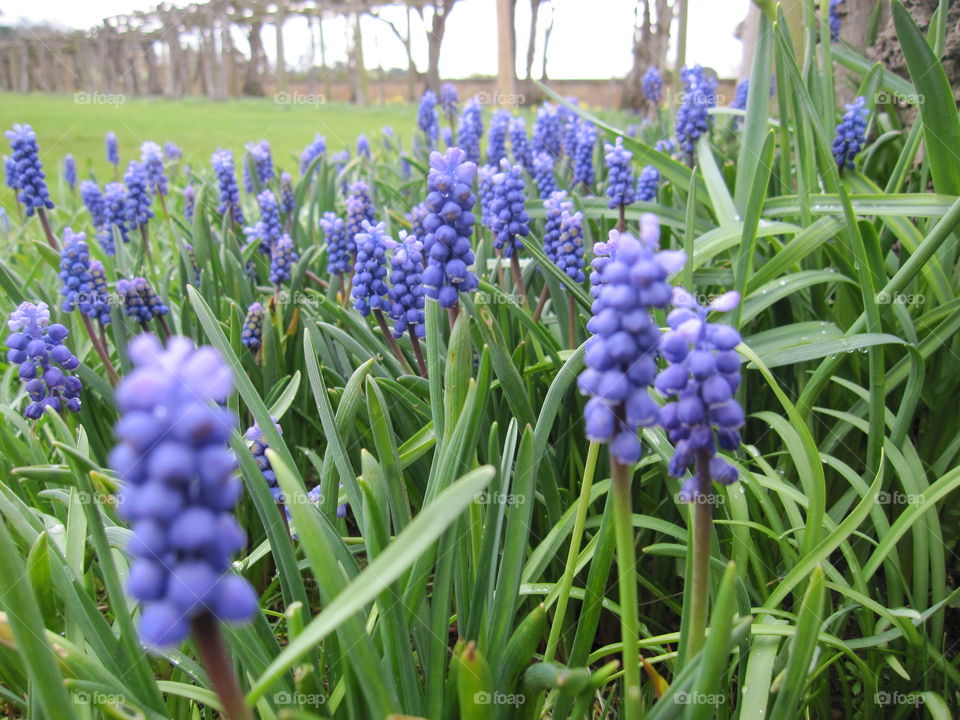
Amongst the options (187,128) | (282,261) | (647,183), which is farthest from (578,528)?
(187,128)

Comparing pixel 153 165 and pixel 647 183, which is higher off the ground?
pixel 153 165

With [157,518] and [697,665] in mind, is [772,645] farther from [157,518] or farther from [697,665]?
[157,518]

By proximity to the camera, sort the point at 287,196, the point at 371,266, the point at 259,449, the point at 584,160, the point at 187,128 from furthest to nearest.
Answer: the point at 187,128
the point at 584,160
the point at 287,196
the point at 371,266
the point at 259,449

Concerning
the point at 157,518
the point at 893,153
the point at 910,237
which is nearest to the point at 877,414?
the point at 910,237

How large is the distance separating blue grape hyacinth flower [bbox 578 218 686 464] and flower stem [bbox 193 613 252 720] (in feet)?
1.83

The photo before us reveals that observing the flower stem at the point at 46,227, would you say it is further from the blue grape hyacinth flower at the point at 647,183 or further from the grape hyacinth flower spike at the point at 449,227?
the blue grape hyacinth flower at the point at 647,183

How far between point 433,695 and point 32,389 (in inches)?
71.5

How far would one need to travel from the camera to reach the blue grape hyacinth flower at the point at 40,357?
2.50 metres

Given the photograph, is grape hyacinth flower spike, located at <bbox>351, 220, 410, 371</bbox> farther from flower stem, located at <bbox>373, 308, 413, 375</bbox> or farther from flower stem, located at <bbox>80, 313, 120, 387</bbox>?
flower stem, located at <bbox>80, 313, 120, 387</bbox>

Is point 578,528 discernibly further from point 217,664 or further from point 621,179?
point 621,179

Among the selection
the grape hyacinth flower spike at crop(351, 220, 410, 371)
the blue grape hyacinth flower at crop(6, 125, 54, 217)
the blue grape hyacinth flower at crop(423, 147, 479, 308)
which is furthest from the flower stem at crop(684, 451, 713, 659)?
the blue grape hyacinth flower at crop(6, 125, 54, 217)

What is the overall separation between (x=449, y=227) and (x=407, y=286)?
1.51 ft

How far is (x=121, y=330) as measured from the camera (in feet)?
10.6

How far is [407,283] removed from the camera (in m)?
2.64
